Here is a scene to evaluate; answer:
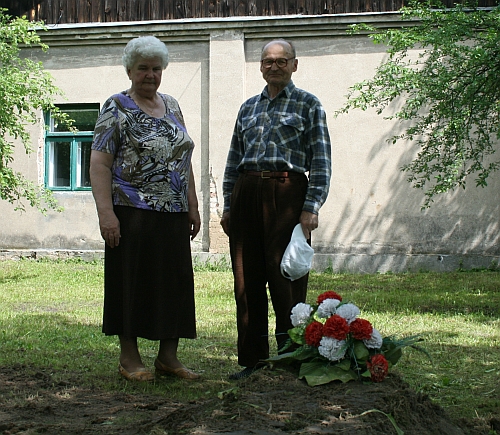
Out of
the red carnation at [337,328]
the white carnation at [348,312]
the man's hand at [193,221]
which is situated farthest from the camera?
the man's hand at [193,221]

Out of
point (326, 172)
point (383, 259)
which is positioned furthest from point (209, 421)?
point (383, 259)

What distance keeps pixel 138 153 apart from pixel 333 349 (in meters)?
1.85

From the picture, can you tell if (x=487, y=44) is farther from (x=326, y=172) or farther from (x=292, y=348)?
(x=292, y=348)

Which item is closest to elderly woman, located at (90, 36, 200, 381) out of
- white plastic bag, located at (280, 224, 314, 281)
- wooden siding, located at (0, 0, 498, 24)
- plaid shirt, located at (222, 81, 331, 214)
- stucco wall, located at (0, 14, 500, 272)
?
plaid shirt, located at (222, 81, 331, 214)

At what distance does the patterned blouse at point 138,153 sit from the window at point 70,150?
8770 mm

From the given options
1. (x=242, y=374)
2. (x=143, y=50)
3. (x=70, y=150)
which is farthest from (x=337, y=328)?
(x=70, y=150)

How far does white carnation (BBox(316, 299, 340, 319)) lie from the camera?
3986 mm

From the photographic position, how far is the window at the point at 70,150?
13266 millimetres

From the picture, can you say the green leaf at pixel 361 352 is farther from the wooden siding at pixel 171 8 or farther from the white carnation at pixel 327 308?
the wooden siding at pixel 171 8

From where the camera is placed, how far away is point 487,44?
7.59 metres

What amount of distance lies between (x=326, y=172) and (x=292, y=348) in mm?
1116

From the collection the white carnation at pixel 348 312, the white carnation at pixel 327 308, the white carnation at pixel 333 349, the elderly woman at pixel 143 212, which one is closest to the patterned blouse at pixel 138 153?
the elderly woman at pixel 143 212

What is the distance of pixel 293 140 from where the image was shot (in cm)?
462

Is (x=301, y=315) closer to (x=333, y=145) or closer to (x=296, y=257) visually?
(x=296, y=257)
